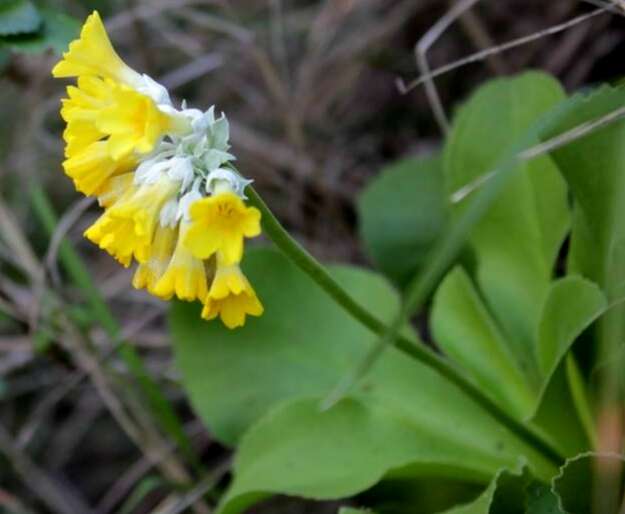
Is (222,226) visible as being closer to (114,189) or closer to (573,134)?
(114,189)

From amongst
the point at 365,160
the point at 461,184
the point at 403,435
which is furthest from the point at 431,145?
the point at 403,435

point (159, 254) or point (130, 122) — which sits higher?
point (130, 122)

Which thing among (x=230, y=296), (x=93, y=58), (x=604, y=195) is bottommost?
(x=604, y=195)

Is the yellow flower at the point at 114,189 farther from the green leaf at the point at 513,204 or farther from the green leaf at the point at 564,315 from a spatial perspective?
the green leaf at the point at 513,204

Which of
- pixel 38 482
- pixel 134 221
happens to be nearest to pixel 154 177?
pixel 134 221

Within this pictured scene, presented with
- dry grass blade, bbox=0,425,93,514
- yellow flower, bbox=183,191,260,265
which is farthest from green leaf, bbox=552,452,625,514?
dry grass blade, bbox=0,425,93,514

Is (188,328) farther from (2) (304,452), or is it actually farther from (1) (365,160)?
(1) (365,160)
